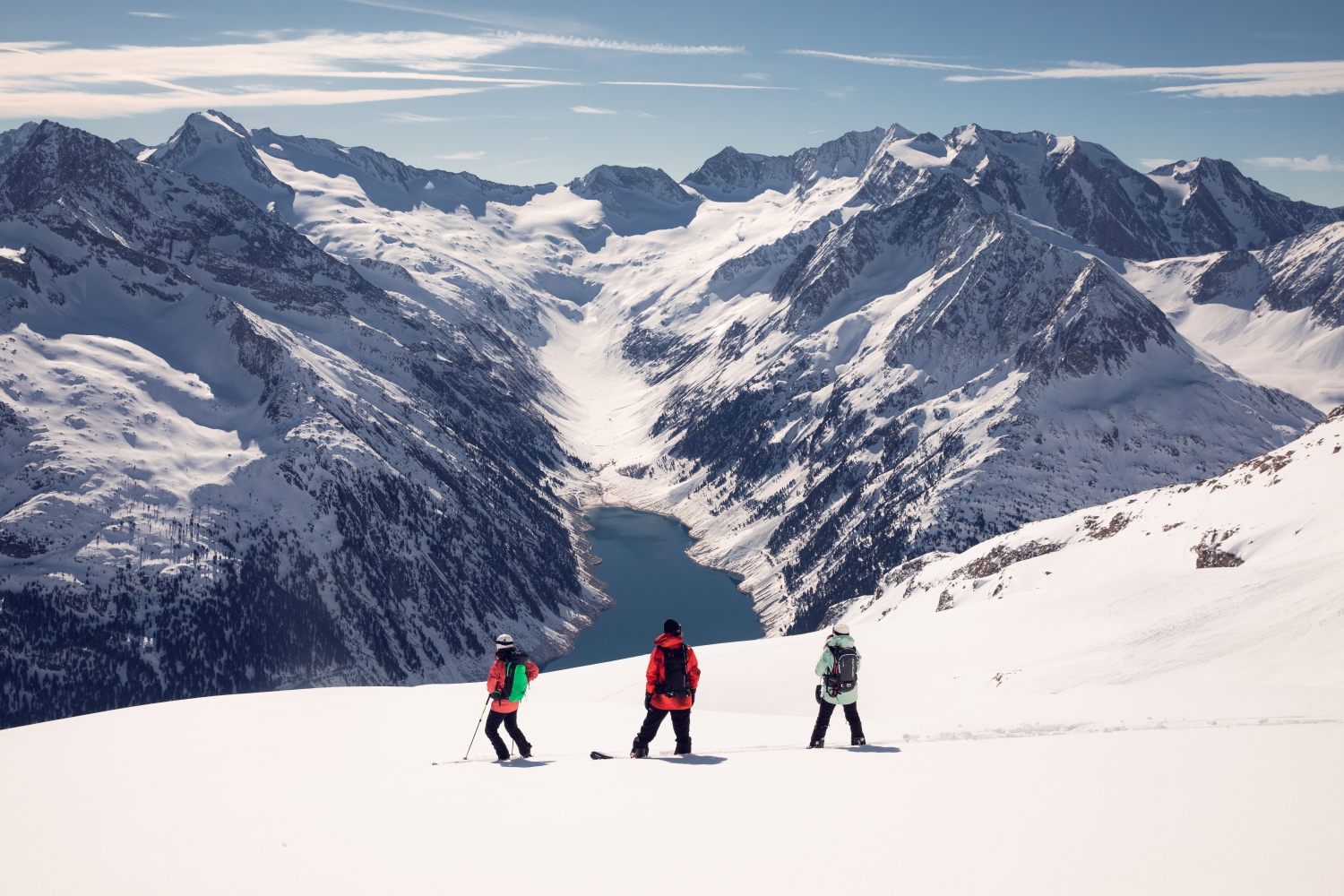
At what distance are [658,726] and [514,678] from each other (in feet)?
13.7

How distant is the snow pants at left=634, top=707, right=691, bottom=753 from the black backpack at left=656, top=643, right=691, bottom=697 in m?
0.53

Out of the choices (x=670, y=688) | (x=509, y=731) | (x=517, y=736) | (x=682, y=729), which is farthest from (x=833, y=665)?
(x=509, y=731)

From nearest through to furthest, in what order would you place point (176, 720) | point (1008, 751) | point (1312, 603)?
point (1008, 751)
point (176, 720)
point (1312, 603)

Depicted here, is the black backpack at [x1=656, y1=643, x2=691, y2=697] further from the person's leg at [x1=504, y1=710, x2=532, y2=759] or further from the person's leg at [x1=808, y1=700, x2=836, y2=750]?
the person's leg at [x1=504, y1=710, x2=532, y2=759]

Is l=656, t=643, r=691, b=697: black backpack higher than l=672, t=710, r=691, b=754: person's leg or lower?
higher

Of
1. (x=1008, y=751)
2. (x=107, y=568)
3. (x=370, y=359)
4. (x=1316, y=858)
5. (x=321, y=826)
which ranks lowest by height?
(x=107, y=568)

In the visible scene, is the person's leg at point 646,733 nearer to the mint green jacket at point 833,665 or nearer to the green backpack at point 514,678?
the green backpack at point 514,678

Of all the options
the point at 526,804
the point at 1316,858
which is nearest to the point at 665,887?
the point at 526,804

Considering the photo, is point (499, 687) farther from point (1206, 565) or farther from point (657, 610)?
point (657, 610)

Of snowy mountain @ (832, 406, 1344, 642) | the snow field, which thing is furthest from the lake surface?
the snow field

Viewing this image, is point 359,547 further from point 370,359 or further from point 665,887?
point 665,887

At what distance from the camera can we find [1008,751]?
1712cm

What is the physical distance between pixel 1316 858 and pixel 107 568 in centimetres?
13407

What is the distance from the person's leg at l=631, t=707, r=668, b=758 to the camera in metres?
19.3
